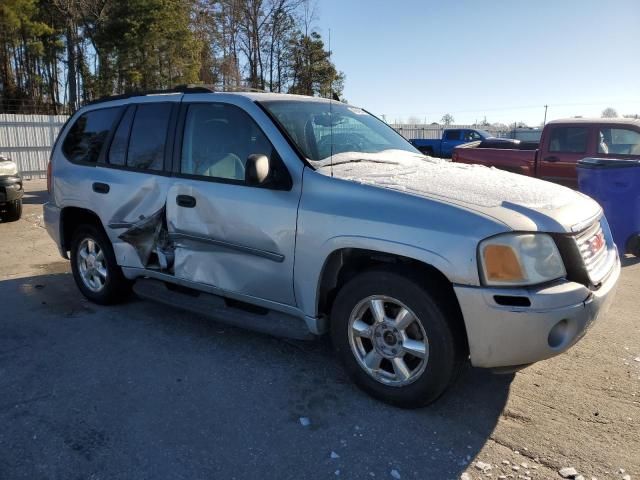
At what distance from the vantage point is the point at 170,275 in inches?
165

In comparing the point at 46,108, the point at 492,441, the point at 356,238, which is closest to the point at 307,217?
the point at 356,238

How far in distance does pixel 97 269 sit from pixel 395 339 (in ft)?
10.2

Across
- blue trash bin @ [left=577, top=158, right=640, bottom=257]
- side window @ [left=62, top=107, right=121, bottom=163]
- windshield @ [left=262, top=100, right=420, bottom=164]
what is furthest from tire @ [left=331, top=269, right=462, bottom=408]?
blue trash bin @ [left=577, top=158, right=640, bottom=257]

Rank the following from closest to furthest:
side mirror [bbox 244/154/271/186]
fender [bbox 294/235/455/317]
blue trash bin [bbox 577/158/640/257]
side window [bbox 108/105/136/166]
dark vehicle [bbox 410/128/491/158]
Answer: fender [bbox 294/235/455/317] < side mirror [bbox 244/154/271/186] < side window [bbox 108/105/136/166] < blue trash bin [bbox 577/158/640/257] < dark vehicle [bbox 410/128/491/158]

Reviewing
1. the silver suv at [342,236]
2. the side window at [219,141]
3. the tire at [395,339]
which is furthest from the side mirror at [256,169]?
the tire at [395,339]

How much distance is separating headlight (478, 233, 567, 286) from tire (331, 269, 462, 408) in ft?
1.10

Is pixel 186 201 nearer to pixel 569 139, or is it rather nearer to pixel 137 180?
pixel 137 180

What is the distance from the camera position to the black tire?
8875 mm

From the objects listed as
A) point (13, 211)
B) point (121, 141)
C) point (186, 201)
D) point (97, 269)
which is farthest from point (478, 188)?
point (13, 211)

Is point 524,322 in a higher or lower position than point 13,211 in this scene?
higher

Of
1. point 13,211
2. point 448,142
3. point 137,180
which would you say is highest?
point 448,142

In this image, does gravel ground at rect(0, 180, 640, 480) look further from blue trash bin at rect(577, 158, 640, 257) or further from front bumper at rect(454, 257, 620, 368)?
blue trash bin at rect(577, 158, 640, 257)

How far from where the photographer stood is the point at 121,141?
460cm

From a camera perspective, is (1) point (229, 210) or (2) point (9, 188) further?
(2) point (9, 188)
